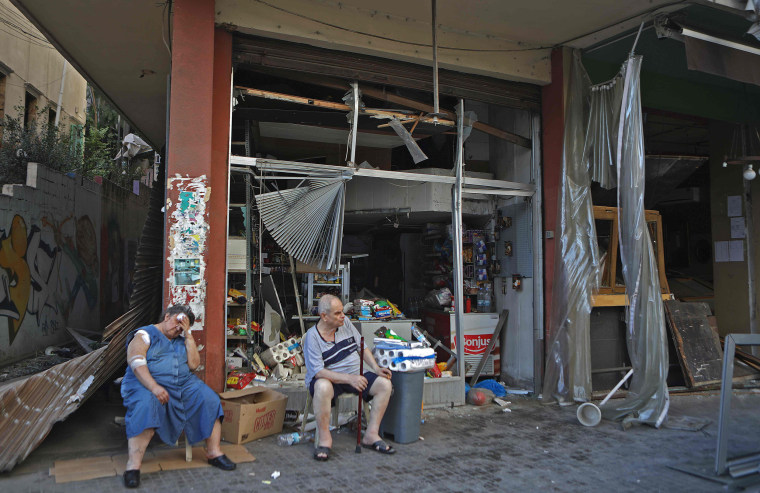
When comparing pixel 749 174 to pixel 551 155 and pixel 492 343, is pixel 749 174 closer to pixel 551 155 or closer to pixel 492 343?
pixel 551 155

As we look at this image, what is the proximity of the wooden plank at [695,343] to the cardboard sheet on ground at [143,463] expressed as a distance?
5.74 m

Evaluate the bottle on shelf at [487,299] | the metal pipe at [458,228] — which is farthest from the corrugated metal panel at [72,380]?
the bottle on shelf at [487,299]

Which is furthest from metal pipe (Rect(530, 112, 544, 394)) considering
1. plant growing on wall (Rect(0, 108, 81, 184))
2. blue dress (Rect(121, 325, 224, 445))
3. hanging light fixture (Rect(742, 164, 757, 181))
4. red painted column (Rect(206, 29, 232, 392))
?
plant growing on wall (Rect(0, 108, 81, 184))

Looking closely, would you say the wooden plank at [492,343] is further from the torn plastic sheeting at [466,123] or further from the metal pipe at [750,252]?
the metal pipe at [750,252]

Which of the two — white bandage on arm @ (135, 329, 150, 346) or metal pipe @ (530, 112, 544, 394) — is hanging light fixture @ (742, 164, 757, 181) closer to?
metal pipe @ (530, 112, 544, 394)

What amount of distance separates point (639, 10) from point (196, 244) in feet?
17.5

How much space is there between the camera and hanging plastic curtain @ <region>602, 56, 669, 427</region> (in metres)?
5.56

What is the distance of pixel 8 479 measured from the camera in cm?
375

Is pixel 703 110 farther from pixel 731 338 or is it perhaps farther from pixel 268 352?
pixel 268 352

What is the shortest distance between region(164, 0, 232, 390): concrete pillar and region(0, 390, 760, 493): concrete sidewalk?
3.87ft

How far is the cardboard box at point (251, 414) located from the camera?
4617 mm

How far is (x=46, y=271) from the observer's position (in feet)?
28.2

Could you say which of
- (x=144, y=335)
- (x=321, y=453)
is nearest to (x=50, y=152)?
(x=144, y=335)

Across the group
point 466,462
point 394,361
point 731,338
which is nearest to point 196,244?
point 394,361
